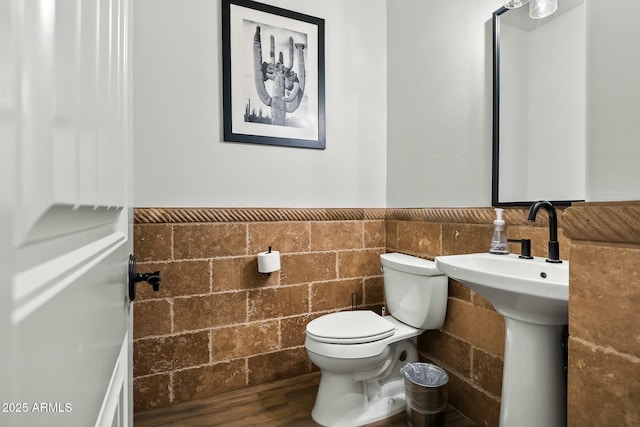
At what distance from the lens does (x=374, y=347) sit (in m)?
1.53

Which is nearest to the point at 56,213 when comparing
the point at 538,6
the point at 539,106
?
the point at 539,106

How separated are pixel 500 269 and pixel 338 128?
1.36 metres

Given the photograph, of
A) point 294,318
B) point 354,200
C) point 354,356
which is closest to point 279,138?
point 354,200

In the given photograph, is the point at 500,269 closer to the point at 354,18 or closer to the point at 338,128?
the point at 338,128

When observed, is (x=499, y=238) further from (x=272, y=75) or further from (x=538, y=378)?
(x=272, y=75)

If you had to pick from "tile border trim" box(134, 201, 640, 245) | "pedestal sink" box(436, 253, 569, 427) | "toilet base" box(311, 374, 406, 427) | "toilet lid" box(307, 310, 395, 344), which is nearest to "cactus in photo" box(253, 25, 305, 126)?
"tile border trim" box(134, 201, 640, 245)

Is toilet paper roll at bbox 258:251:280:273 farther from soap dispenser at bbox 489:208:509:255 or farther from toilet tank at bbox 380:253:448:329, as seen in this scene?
soap dispenser at bbox 489:208:509:255

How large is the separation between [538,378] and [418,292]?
695 millimetres

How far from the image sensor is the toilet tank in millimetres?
1677

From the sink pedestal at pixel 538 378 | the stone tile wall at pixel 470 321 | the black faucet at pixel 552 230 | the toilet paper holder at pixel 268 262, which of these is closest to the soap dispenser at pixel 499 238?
the stone tile wall at pixel 470 321

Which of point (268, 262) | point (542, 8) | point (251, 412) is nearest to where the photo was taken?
point (542, 8)

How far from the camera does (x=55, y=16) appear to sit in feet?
0.82

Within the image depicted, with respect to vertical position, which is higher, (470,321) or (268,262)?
(268,262)

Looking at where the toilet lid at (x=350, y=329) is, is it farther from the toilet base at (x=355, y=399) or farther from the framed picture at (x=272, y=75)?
the framed picture at (x=272, y=75)
